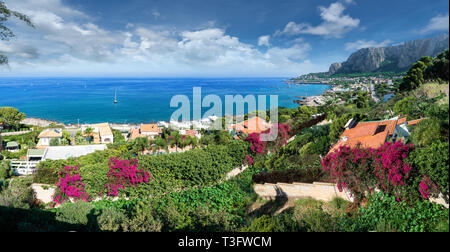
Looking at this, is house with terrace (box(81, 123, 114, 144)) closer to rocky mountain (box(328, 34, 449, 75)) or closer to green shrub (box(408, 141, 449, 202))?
rocky mountain (box(328, 34, 449, 75))

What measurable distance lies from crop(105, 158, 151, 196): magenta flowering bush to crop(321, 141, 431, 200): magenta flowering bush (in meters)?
4.76

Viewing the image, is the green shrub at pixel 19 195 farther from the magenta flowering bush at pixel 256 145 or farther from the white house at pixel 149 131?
the white house at pixel 149 131

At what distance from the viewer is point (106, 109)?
52750mm

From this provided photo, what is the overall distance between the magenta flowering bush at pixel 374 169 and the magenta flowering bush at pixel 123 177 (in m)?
4.76

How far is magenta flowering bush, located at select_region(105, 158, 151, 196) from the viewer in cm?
623

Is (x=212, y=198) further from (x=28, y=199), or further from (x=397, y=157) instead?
(x=28, y=199)

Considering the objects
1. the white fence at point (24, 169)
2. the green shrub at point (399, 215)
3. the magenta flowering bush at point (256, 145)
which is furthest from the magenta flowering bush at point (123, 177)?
the green shrub at point (399, 215)

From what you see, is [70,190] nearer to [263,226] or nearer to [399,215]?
[263,226]

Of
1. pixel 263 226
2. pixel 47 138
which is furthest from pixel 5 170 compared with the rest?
pixel 47 138

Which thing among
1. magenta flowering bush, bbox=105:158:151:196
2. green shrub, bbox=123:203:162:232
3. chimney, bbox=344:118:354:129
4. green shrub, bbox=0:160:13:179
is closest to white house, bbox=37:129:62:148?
green shrub, bbox=0:160:13:179

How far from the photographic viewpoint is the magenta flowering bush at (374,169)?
3555mm

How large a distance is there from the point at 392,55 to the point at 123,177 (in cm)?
671

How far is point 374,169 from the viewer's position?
3945mm
